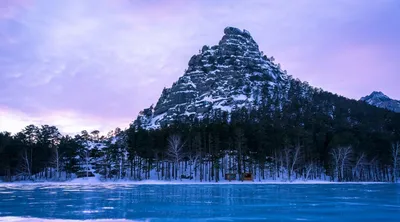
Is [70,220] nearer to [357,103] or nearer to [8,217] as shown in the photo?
[8,217]

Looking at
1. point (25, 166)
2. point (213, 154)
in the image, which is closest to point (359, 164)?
point (213, 154)

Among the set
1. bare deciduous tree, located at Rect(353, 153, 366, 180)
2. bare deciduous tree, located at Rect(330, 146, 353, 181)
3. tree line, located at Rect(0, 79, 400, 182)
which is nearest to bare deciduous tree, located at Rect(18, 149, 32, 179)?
tree line, located at Rect(0, 79, 400, 182)

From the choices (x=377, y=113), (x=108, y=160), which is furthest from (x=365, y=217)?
(x=377, y=113)

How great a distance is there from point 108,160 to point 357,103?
123352 mm

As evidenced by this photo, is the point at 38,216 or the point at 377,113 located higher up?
the point at 377,113

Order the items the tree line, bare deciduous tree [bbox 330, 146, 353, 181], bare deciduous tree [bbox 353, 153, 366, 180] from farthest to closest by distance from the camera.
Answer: the tree line, bare deciduous tree [bbox 353, 153, 366, 180], bare deciduous tree [bbox 330, 146, 353, 181]

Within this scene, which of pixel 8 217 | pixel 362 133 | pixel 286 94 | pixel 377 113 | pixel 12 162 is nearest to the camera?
pixel 8 217

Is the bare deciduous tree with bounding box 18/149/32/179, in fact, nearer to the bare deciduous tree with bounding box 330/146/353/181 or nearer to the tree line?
the tree line

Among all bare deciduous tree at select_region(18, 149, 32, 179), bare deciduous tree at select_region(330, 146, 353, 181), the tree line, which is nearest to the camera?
bare deciduous tree at select_region(330, 146, 353, 181)

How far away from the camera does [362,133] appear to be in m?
90.7

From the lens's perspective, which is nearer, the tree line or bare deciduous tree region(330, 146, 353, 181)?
bare deciduous tree region(330, 146, 353, 181)

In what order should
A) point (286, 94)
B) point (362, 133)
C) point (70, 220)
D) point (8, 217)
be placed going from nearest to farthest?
point (70, 220) < point (8, 217) < point (362, 133) < point (286, 94)

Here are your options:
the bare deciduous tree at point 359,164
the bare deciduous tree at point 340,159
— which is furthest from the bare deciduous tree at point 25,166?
the bare deciduous tree at point 359,164

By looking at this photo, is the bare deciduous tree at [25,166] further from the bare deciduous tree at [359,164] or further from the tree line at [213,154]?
the bare deciduous tree at [359,164]
